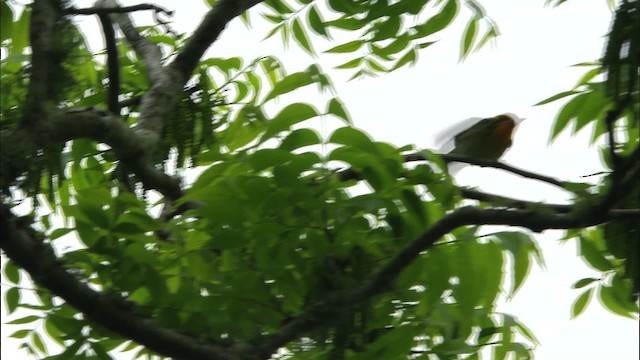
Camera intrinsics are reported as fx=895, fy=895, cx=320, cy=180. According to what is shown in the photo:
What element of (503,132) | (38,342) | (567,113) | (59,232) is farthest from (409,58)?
→ (38,342)

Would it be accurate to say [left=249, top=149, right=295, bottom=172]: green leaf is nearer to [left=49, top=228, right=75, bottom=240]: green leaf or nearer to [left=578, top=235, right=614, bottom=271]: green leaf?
[left=49, top=228, right=75, bottom=240]: green leaf

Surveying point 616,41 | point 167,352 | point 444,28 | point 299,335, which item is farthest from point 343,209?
point 444,28

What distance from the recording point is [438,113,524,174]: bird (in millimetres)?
2596

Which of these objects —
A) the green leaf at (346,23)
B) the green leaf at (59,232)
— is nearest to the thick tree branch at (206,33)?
the green leaf at (346,23)

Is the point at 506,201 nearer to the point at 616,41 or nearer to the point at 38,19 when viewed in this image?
the point at 616,41

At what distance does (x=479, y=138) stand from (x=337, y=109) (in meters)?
0.99

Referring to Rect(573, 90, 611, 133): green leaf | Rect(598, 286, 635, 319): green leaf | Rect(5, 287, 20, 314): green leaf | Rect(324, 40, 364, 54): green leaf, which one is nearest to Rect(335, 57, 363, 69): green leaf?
Rect(324, 40, 364, 54): green leaf

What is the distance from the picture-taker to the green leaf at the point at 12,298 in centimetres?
196

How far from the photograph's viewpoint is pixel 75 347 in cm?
188

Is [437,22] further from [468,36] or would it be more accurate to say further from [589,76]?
[589,76]

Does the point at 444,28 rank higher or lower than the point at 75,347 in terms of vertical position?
higher

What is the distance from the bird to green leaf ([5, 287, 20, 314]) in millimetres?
1246

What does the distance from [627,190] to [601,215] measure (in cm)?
8

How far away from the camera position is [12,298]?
6.45 ft
